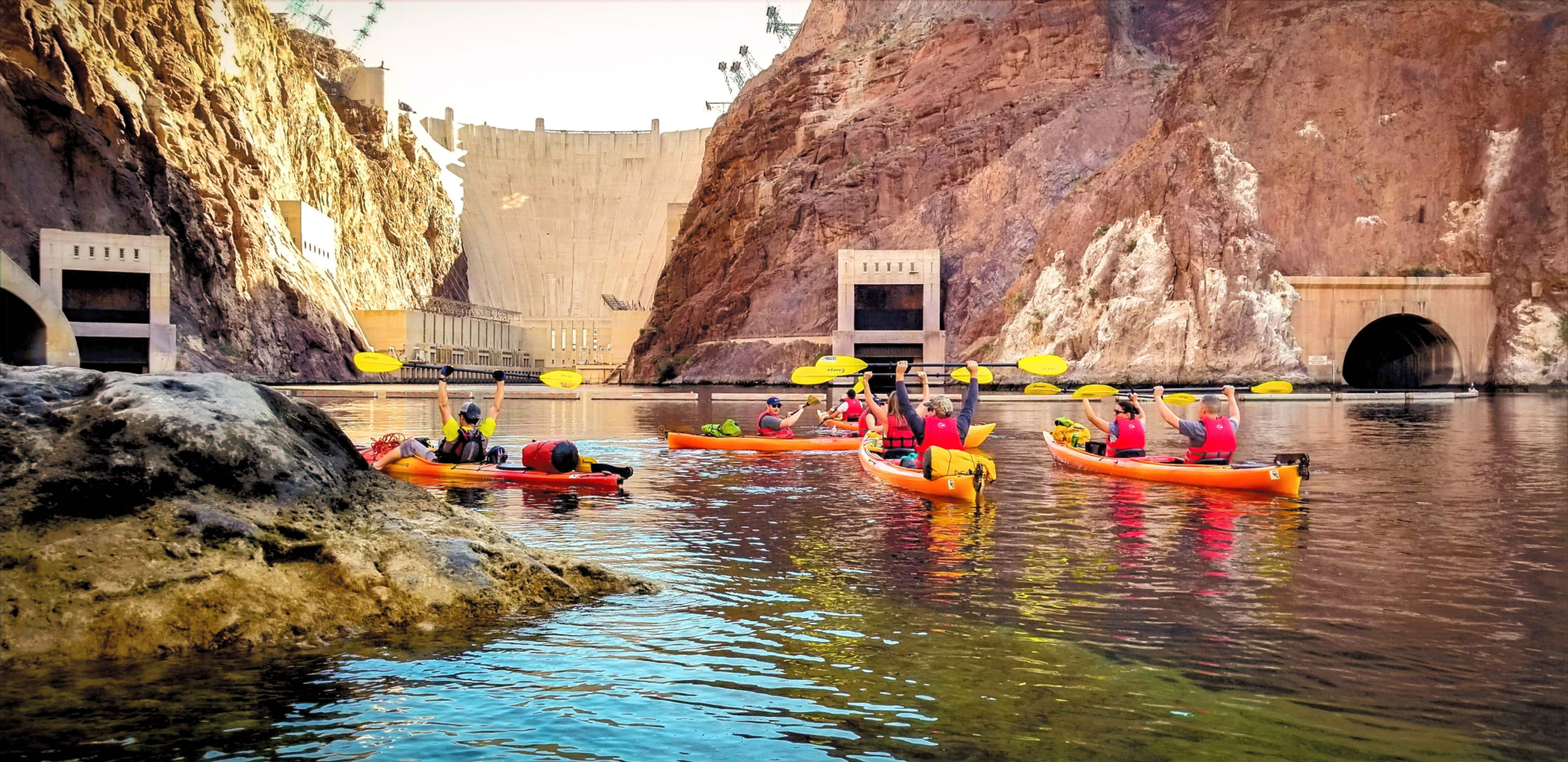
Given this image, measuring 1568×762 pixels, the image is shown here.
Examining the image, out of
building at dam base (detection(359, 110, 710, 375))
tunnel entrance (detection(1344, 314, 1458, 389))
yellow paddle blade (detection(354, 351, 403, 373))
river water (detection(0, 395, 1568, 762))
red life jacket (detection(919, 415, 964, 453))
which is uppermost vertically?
building at dam base (detection(359, 110, 710, 375))

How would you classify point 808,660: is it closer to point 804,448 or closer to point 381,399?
point 804,448

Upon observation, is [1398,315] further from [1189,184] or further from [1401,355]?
[1189,184]

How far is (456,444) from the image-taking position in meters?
19.6

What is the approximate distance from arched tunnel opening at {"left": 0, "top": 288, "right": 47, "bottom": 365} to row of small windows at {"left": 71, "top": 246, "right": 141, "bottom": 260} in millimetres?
3321

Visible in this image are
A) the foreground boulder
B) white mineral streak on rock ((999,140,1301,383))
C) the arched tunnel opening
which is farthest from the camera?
white mineral streak on rock ((999,140,1301,383))

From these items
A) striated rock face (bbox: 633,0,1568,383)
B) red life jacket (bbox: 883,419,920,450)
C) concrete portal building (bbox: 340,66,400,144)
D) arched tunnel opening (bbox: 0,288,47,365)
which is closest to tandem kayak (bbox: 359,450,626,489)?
red life jacket (bbox: 883,419,920,450)

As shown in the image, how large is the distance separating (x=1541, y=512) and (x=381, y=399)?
46581 mm

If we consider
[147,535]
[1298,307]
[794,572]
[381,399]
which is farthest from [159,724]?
[1298,307]

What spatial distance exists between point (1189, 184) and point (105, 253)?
51.0m

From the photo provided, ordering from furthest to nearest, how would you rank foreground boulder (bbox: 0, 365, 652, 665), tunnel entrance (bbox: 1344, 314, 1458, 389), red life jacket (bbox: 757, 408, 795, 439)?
tunnel entrance (bbox: 1344, 314, 1458, 389)
red life jacket (bbox: 757, 408, 795, 439)
foreground boulder (bbox: 0, 365, 652, 665)

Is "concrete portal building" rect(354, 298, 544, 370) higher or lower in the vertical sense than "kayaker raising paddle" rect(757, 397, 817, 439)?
higher

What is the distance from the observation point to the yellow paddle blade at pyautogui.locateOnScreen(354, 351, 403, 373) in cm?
2264

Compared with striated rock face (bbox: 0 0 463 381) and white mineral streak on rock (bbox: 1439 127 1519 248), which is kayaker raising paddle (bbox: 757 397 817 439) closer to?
striated rock face (bbox: 0 0 463 381)

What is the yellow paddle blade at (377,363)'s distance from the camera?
2264 centimetres
